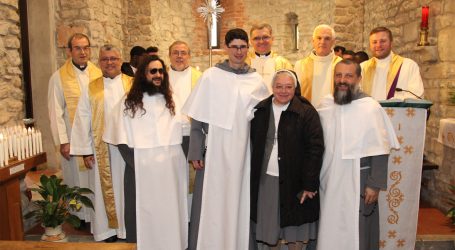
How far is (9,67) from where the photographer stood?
157 inches

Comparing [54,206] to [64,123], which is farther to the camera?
[64,123]

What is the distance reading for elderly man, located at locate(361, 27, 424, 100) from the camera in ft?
13.5

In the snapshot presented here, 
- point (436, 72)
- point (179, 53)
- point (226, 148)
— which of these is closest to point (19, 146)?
point (226, 148)

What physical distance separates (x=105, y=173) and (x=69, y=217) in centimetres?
51

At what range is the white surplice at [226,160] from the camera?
3.36 m

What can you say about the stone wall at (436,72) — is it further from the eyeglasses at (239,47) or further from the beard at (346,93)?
the eyeglasses at (239,47)

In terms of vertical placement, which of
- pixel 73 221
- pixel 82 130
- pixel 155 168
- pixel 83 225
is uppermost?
pixel 82 130

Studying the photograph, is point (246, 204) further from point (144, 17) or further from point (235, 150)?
point (144, 17)

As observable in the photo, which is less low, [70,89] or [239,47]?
[239,47]

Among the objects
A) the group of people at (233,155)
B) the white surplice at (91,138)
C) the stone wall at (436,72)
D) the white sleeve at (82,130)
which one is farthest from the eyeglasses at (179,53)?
the stone wall at (436,72)

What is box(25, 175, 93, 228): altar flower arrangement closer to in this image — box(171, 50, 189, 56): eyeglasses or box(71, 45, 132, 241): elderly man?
box(71, 45, 132, 241): elderly man

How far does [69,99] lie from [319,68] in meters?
2.71

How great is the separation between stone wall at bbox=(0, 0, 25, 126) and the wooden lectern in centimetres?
70

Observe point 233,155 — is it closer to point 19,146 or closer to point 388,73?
point 19,146
